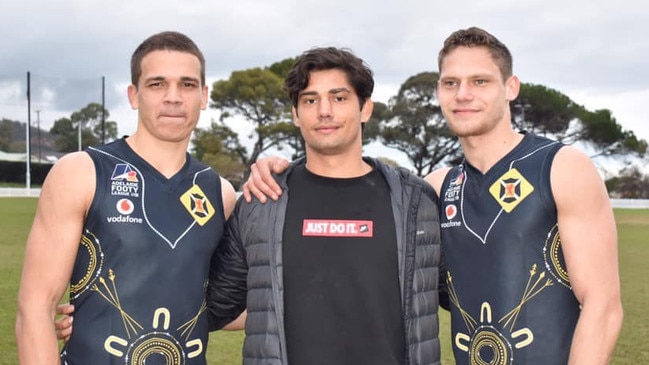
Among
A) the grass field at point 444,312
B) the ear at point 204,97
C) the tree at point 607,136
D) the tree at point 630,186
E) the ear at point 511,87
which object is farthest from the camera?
the tree at point 607,136

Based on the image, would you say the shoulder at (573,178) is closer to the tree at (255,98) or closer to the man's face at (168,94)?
the man's face at (168,94)

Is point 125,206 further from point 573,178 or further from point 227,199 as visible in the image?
point 573,178

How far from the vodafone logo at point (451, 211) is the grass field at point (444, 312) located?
168 inches

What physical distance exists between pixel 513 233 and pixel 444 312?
7.71 metres

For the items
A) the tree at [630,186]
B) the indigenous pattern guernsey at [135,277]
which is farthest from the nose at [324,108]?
the tree at [630,186]

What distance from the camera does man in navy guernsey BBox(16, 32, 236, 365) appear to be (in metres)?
3.62

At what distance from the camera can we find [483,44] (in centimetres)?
394

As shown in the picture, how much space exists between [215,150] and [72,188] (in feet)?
153

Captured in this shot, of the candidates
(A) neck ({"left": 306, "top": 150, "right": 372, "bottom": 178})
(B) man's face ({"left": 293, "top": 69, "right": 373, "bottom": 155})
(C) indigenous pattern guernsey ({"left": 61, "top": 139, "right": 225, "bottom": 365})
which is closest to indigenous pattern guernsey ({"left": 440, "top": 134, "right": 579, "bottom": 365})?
(A) neck ({"left": 306, "top": 150, "right": 372, "bottom": 178})

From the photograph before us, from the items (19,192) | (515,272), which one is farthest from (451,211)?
(19,192)

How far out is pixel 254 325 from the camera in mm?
3740

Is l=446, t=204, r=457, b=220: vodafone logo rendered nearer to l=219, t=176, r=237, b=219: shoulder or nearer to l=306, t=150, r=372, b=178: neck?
l=306, t=150, r=372, b=178: neck

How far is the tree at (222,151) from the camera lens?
4812 cm

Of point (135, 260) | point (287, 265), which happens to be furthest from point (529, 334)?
point (135, 260)
